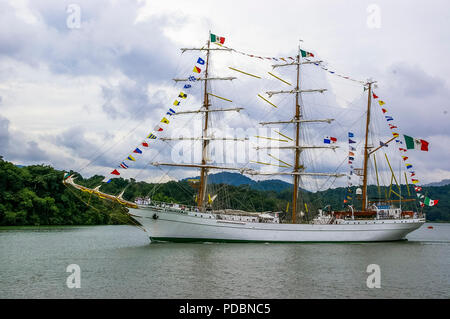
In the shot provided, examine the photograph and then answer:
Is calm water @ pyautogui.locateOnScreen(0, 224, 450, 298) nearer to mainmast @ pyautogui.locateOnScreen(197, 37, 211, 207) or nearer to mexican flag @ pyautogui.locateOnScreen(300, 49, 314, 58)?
mainmast @ pyautogui.locateOnScreen(197, 37, 211, 207)

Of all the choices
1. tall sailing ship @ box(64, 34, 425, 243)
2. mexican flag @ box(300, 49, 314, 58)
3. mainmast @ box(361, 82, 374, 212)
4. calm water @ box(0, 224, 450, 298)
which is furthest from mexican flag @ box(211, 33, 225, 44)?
mainmast @ box(361, 82, 374, 212)

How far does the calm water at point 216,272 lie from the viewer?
2205 cm

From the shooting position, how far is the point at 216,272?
88.3 feet

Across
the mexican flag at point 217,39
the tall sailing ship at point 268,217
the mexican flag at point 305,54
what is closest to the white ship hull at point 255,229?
the tall sailing ship at point 268,217

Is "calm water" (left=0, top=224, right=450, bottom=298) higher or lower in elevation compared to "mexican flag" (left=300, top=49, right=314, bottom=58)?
lower

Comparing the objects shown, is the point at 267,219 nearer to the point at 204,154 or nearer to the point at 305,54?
the point at 204,154

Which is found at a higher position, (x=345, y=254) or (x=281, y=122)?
(x=281, y=122)

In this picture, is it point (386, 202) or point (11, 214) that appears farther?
point (11, 214)

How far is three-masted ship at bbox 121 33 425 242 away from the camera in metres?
42.6

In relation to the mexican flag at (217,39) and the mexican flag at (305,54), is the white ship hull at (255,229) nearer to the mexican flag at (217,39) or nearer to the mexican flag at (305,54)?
the mexican flag at (217,39)
